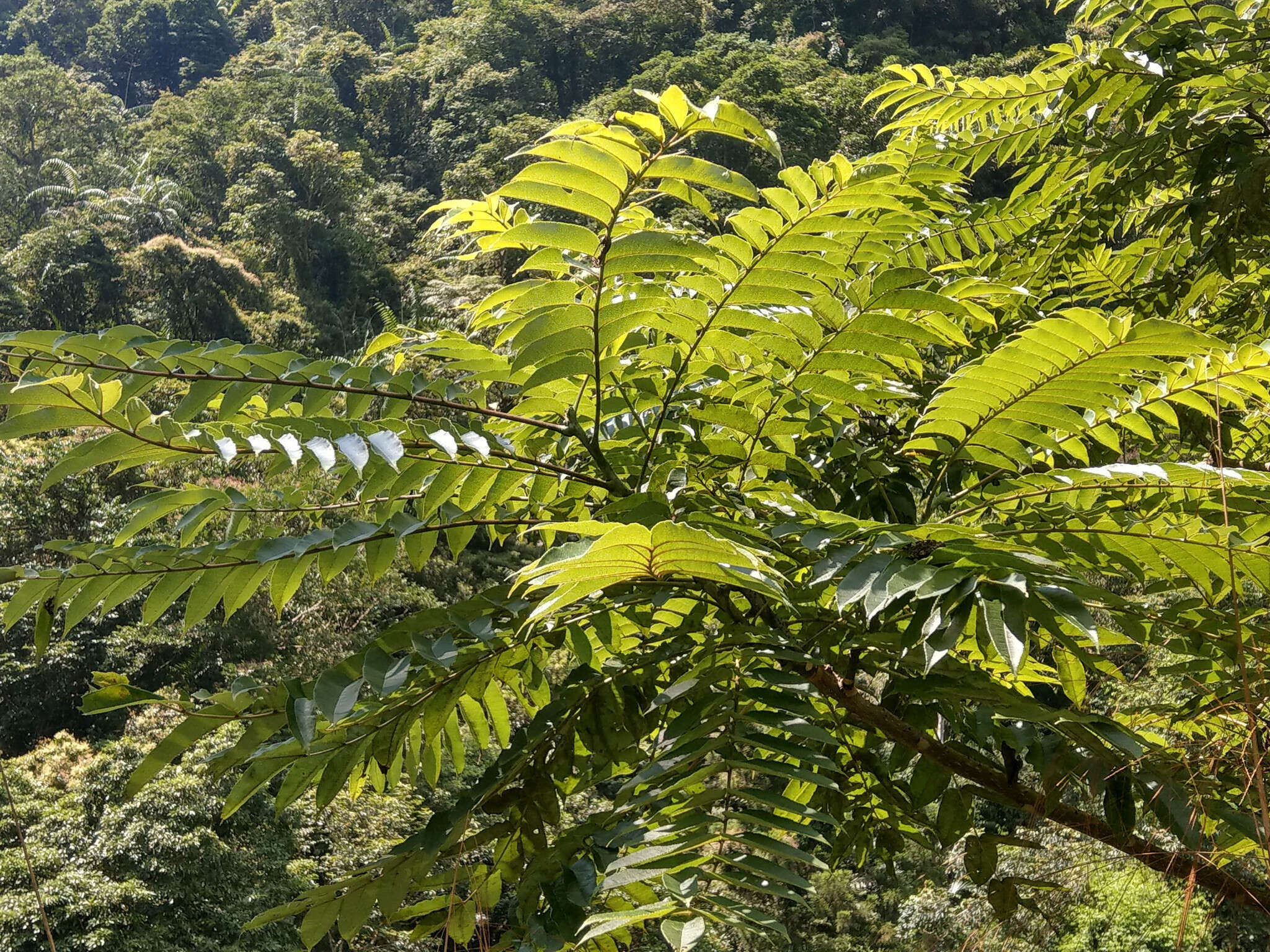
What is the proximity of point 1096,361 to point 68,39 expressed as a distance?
54126 mm

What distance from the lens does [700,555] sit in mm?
849

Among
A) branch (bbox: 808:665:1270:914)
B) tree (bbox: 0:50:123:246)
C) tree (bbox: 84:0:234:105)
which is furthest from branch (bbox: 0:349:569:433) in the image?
tree (bbox: 84:0:234:105)

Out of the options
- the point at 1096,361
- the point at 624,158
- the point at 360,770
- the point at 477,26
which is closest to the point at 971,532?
the point at 1096,361

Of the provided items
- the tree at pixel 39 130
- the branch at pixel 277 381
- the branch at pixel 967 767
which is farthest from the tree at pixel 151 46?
the branch at pixel 967 767

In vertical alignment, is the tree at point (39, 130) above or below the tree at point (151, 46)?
below

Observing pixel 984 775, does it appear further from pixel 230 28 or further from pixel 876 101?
pixel 230 28

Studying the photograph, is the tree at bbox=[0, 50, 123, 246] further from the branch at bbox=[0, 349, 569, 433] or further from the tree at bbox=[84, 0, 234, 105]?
the branch at bbox=[0, 349, 569, 433]

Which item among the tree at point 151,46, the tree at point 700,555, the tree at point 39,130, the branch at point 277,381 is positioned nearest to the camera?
the tree at point 700,555

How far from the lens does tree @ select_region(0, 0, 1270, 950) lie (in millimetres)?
969

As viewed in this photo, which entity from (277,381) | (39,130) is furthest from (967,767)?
(39,130)

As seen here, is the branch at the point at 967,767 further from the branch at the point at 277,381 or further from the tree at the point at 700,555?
the branch at the point at 277,381

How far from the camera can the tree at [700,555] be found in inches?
38.1

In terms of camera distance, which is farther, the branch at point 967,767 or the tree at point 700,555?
the branch at point 967,767

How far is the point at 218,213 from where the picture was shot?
30328 mm
